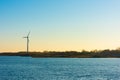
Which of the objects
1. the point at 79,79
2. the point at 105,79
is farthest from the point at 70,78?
the point at 105,79

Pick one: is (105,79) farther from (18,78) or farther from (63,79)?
(18,78)

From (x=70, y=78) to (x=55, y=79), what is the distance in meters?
4.60

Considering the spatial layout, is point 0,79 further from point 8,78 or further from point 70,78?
point 70,78

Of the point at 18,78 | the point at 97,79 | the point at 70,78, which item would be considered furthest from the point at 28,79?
the point at 97,79

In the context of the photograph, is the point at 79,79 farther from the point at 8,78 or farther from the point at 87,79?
the point at 8,78

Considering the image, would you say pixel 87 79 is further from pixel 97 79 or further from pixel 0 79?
pixel 0 79

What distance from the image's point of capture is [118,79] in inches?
3292

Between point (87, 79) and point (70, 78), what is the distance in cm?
469

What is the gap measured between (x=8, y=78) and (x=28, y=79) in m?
5.76

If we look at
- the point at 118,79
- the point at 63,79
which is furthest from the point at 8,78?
the point at 118,79

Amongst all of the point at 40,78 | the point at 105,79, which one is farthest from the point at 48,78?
the point at 105,79

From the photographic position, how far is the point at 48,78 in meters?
85.9

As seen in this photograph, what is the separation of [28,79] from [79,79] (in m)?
12.1

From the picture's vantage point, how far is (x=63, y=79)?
83562 millimetres
